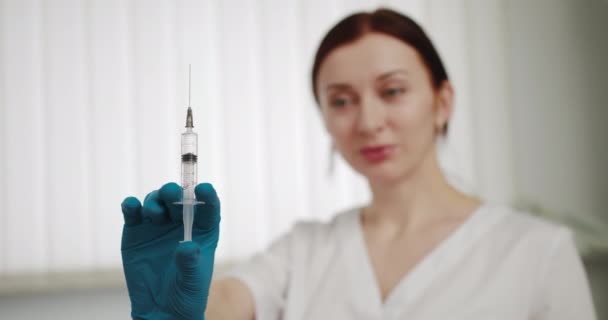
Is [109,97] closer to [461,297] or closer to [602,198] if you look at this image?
[461,297]

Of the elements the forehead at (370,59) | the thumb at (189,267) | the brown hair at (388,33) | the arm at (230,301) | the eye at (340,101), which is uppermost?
the brown hair at (388,33)

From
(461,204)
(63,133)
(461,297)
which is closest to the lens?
(461,297)

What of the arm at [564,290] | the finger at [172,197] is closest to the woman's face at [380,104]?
the arm at [564,290]

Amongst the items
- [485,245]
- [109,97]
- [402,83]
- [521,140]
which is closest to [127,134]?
[109,97]

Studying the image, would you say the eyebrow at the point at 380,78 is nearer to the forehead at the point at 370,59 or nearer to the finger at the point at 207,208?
the forehead at the point at 370,59

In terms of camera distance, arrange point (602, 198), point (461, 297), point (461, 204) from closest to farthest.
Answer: point (461, 297)
point (461, 204)
point (602, 198)

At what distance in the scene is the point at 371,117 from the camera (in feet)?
3.05

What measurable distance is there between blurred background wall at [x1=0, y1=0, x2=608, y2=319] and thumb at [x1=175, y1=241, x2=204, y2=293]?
90 centimetres

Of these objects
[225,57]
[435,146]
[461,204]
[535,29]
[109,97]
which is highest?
[535,29]

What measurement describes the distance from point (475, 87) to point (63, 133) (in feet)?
4.77

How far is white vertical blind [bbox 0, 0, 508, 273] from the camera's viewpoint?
4.91ft

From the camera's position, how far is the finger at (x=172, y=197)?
64 cm

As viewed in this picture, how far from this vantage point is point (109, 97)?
1533 millimetres

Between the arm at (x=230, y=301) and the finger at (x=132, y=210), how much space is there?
23 centimetres
